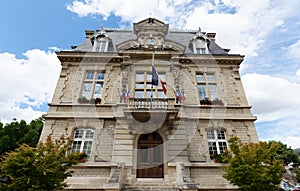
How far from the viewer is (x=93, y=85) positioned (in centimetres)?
1267

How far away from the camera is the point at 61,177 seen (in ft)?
22.7

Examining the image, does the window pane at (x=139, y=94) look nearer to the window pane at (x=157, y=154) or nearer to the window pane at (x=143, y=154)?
the window pane at (x=143, y=154)

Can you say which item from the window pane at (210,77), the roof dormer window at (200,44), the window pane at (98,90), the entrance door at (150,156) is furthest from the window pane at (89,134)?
the roof dormer window at (200,44)

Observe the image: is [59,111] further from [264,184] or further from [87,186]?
[264,184]

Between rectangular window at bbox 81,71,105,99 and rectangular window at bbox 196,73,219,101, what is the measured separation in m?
7.12

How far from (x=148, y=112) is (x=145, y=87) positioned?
9.29 ft

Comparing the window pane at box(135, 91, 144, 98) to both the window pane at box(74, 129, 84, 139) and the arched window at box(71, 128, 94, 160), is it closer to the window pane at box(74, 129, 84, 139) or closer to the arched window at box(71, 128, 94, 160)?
the arched window at box(71, 128, 94, 160)

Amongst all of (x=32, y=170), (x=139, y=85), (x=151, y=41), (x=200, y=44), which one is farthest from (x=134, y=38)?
(x=32, y=170)

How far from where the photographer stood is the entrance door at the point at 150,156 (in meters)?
10.1

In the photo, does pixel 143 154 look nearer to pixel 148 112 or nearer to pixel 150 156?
pixel 150 156

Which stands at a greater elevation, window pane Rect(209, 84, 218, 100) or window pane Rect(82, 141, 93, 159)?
window pane Rect(209, 84, 218, 100)

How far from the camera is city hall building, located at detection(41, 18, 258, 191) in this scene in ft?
32.3

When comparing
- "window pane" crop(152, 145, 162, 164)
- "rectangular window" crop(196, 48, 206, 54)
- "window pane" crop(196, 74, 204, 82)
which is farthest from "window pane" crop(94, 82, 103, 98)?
"rectangular window" crop(196, 48, 206, 54)

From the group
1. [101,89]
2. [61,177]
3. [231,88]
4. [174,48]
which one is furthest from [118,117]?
[231,88]
